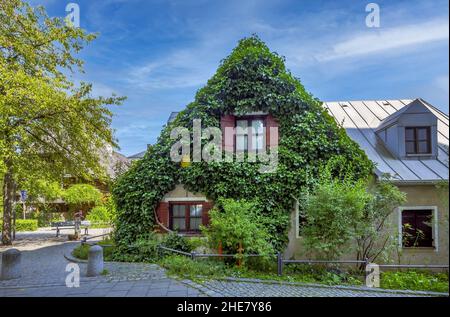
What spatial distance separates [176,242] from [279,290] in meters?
4.46

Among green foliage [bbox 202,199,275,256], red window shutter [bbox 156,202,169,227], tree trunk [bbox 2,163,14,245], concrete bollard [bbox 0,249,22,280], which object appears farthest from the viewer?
tree trunk [bbox 2,163,14,245]

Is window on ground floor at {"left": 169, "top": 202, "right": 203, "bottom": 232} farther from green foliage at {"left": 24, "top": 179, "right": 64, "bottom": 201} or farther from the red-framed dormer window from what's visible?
green foliage at {"left": 24, "top": 179, "right": 64, "bottom": 201}

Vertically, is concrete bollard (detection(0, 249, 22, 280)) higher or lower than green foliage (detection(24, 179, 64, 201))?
lower

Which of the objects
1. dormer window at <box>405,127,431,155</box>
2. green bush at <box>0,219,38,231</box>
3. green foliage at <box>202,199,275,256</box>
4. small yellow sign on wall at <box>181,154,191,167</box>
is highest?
dormer window at <box>405,127,431,155</box>

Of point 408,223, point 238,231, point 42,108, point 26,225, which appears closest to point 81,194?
point 26,225

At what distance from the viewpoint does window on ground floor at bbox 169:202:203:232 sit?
11492 millimetres

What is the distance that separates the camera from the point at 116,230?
38.5 ft

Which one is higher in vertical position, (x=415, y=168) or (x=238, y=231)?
(x=415, y=168)

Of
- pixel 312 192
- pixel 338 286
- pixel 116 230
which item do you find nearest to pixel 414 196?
pixel 312 192

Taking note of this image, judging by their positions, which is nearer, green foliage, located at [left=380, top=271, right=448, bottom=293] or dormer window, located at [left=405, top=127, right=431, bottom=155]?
green foliage, located at [left=380, top=271, right=448, bottom=293]

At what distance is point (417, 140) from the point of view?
11.7m

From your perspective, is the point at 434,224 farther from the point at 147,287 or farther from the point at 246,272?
the point at 147,287

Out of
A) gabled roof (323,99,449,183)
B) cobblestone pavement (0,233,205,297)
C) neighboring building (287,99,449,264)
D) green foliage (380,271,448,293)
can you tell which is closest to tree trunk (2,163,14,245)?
cobblestone pavement (0,233,205,297)
